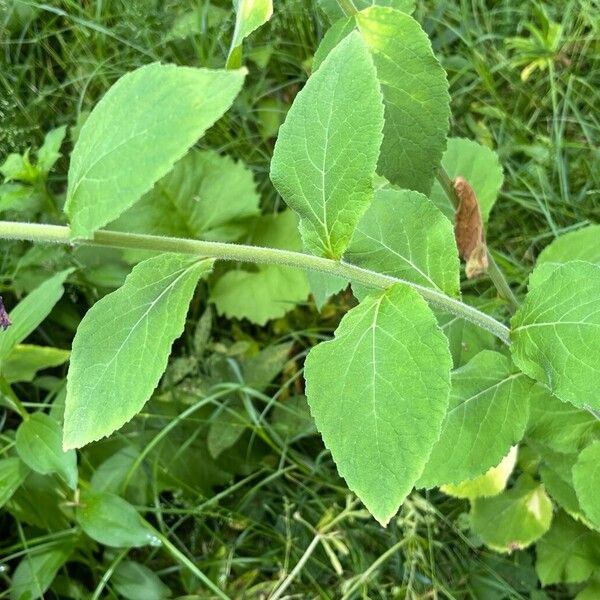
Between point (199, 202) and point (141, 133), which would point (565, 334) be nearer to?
point (141, 133)

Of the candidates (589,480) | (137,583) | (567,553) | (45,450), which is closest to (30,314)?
(45,450)

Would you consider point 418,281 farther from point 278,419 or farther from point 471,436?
point 278,419

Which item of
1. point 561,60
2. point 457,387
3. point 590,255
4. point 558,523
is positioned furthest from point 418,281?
point 561,60

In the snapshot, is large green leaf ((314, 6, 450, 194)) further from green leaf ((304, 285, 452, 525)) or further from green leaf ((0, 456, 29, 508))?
green leaf ((0, 456, 29, 508))

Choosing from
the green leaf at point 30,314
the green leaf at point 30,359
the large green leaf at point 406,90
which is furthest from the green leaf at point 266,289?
the large green leaf at point 406,90

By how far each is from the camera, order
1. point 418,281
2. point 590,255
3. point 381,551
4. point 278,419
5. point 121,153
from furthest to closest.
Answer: point 278,419 < point 381,551 < point 590,255 < point 418,281 < point 121,153

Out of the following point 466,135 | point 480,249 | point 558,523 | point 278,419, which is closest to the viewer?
point 480,249

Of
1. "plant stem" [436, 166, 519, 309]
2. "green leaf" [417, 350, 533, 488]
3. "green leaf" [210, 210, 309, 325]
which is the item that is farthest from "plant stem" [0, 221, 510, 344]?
"green leaf" [210, 210, 309, 325]
